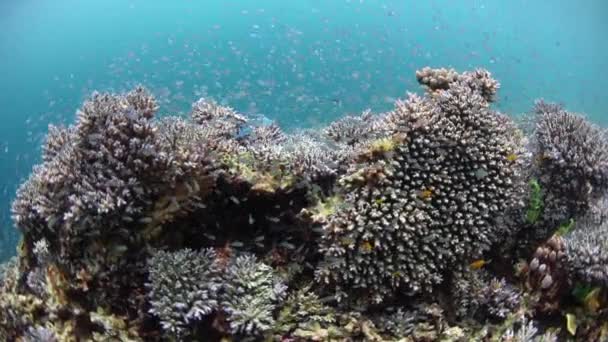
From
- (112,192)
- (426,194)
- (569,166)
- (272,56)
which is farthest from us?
(272,56)

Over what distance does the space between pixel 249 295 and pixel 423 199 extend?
1.68 meters

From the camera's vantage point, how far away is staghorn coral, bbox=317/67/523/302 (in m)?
4.15

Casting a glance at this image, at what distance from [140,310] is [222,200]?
4.00ft

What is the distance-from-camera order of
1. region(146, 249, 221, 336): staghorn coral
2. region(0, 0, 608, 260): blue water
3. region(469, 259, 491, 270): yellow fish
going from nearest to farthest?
region(146, 249, 221, 336): staghorn coral → region(469, 259, 491, 270): yellow fish → region(0, 0, 608, 260): blue water

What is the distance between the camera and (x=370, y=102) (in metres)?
25.7

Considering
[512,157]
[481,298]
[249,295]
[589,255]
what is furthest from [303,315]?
[589,255]

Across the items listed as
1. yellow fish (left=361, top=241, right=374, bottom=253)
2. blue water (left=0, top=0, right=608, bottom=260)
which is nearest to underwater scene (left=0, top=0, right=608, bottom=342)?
yellow fish (left=361, top=241, right=374, bottom=253)

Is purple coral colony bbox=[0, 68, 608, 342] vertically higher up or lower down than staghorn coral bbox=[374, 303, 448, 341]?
higher up

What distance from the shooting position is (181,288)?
13.0 ft

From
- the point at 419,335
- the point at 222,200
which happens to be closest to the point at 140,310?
the point at 222,200

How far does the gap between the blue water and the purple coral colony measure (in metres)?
9.25

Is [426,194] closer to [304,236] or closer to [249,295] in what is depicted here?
[304,236]

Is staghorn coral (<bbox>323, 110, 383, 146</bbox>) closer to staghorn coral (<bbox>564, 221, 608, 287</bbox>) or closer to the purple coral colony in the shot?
the purple coral colony

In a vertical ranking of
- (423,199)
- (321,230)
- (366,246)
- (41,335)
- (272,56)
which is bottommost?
(41,335)
